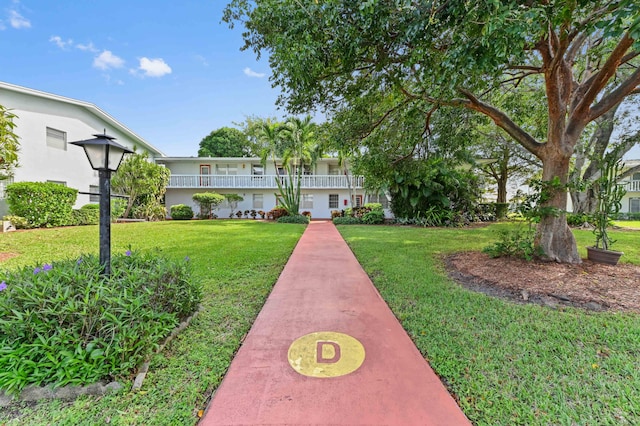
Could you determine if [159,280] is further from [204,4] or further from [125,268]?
[204,4]

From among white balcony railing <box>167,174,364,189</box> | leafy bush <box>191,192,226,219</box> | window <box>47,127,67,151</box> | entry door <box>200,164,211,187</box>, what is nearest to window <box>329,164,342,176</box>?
white balcony railing <box>167,174,364,189</box>

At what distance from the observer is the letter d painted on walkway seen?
2.27 metres

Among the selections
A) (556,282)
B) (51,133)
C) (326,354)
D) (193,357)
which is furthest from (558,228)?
(51,133)

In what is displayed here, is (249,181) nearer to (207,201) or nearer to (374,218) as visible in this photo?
(207,201)

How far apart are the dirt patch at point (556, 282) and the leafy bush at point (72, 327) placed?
14.9ft

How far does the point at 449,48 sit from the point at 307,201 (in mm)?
17949

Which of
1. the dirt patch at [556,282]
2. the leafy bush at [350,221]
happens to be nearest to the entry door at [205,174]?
the leafy bush at [350,221]

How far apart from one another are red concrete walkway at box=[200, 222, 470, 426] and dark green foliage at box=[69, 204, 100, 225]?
13014 mm

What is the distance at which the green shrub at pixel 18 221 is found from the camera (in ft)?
31.8

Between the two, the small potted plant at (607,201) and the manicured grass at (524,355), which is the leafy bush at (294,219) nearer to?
the manicured grass at (524,355)

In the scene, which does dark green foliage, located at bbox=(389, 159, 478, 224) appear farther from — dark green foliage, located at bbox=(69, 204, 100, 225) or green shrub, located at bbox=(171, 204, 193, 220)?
dark green foliage, located at bbox=(69, 204, 100, 225)

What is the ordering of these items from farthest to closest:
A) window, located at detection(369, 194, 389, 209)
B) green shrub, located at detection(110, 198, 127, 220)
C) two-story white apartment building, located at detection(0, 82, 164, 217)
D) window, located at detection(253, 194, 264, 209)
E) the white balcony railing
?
window, located at detection(253, 194, 264, 209)
window, located at detection(369, 194, 389, 209)
the white balcony railing
green shrub, located at detection(110, 198, 127, 220)
two-story white apartment building, located at detection(0, 82, 164, 217)

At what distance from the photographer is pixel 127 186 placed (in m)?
14.1

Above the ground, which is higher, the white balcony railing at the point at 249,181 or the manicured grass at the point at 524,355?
the white balcony railing at the point at 249,181
